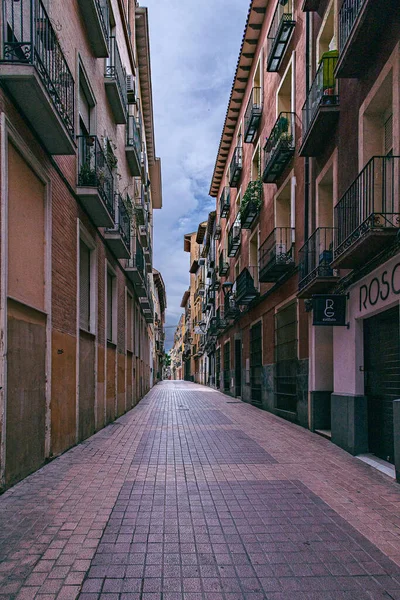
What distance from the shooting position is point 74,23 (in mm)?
9734

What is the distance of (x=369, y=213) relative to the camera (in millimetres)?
7625

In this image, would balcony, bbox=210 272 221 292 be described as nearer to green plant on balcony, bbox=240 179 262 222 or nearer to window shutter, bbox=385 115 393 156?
green plant on balcony, bbox=240 179 262 222

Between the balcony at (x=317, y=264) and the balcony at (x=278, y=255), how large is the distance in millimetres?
1074

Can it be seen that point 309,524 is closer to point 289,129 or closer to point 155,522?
point 155,522

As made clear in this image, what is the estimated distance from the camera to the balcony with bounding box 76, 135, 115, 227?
9.96 meters

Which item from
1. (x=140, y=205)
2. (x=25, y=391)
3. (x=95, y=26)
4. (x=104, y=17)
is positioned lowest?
(x=25, y=391)

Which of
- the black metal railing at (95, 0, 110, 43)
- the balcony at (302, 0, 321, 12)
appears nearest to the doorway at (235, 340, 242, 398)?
the black metal railing at (95, 0, 110, 43)

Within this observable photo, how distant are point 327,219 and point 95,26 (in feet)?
20.7

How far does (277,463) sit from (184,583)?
4353 mm

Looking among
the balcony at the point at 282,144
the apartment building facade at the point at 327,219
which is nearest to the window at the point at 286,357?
the apartment building facade at the point at 327,219

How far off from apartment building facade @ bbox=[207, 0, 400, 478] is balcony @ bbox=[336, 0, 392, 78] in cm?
2

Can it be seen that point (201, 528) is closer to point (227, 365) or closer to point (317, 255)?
point (317, 255)

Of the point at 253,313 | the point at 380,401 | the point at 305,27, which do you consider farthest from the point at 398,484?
the point at 253,313

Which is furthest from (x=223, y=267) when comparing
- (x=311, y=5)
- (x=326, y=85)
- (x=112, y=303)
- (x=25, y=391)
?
(x=25, y=391)
